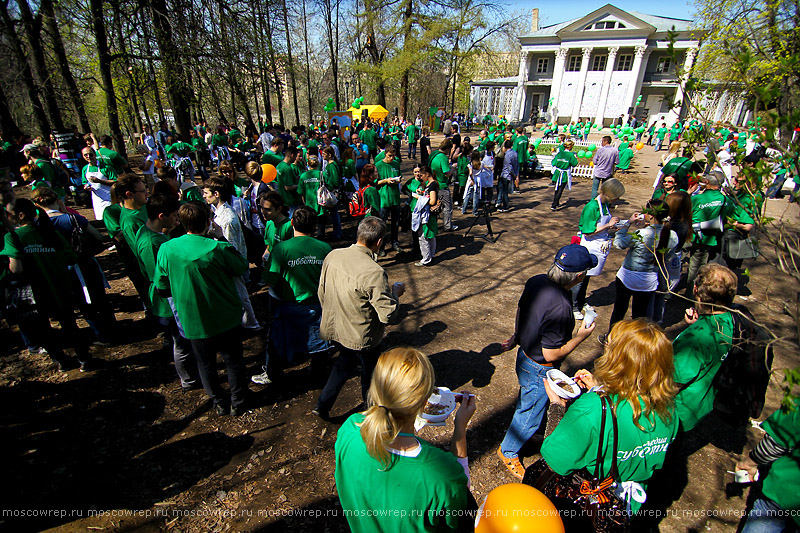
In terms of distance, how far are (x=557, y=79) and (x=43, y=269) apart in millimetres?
48256

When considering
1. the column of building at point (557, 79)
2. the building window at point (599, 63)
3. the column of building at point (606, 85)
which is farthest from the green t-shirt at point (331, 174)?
the building window at point (599, 63)

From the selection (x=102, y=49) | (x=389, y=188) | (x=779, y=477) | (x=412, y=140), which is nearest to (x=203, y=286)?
(x=779, y=477)

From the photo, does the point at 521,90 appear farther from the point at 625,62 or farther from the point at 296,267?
the point at 296,267

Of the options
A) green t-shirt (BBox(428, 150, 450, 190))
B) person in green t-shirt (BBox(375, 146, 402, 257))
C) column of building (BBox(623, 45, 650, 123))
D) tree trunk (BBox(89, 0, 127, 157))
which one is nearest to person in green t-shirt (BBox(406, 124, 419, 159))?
green t-shirt (BBox(428, 150, 450, 190))

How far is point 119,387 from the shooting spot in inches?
164

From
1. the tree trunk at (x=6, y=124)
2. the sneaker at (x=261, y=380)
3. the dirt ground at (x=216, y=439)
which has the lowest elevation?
the dirt ground at (x=216, y=439)

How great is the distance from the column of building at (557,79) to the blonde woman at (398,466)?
46.9 m

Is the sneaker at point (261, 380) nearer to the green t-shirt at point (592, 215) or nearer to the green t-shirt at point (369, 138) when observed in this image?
the green t-shirt at point (592, 215)

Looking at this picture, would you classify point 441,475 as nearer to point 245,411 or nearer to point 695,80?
point 695,80

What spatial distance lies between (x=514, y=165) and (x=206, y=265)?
31.2ft

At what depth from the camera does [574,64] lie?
4216 cm

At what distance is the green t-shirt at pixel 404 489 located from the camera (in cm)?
148

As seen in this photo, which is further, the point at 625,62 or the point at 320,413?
the point at 625,62

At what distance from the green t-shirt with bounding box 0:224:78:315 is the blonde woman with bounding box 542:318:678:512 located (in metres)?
4.97
